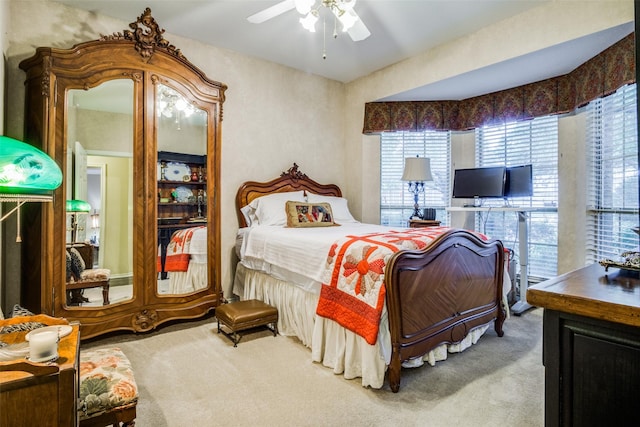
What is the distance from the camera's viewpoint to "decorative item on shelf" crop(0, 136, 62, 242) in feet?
4.12

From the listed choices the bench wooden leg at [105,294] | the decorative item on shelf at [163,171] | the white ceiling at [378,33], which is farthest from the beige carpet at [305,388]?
the white ceiling at [378,33]

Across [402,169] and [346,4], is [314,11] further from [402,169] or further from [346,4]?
[402,169]

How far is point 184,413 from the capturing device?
1.87m

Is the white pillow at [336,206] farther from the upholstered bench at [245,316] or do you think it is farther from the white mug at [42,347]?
the white mug at [42,347]

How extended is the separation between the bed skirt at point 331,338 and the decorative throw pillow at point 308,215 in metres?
0.66

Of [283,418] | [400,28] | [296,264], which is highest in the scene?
[400,28]

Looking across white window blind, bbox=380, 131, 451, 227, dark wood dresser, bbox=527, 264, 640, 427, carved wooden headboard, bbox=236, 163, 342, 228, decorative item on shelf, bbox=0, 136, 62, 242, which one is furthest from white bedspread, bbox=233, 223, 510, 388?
white window blind, bbox=380, 131, 451, 227

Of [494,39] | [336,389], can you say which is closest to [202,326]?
[336,389]

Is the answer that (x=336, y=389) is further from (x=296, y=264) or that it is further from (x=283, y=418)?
(x=296, y=264)

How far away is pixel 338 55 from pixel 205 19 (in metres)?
1.48

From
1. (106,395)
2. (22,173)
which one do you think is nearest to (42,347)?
(106,395)

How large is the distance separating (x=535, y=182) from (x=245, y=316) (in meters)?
3.46

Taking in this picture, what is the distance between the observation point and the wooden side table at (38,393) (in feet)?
2.92

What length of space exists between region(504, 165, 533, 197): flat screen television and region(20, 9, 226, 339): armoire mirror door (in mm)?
3085
